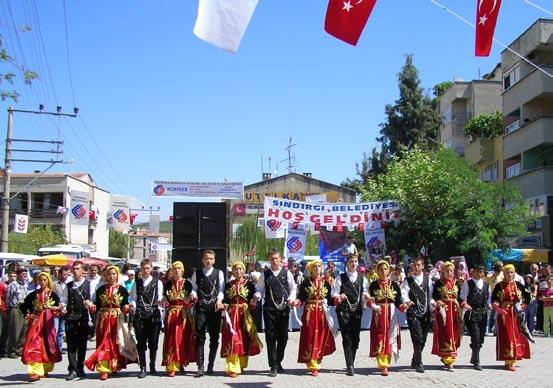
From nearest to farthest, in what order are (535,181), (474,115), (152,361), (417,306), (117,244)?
(152,361), (417,306), (535,181), (474,115), (117,244)

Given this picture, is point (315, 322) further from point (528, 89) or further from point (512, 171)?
point (512, 171)

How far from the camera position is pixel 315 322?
10.9m

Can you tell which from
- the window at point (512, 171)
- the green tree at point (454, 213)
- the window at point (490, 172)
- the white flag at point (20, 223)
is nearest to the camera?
the green tree at point (454, 213)

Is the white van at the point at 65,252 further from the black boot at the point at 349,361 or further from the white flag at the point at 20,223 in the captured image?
the black boot at the point at 349,361

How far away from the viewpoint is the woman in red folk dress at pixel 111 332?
10.5 m

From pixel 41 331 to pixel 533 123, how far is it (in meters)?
25.9

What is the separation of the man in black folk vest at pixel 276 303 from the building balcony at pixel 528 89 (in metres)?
22.7

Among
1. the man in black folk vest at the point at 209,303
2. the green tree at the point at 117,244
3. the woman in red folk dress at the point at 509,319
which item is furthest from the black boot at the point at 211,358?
the green tree at the point at 117,244

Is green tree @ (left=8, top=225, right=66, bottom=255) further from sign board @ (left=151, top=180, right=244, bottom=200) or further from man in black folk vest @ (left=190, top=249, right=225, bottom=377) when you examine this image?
man in black folk vest @ (left=190, top=249, right=225, bottom=377)

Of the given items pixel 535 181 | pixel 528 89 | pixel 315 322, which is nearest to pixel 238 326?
pixel 315 322

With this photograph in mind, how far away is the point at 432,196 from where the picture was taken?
24859mm

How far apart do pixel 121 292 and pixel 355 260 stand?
3.80 m

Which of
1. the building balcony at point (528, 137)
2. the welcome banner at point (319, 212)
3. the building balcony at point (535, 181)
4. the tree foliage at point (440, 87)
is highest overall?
the tree foliage at point (440, 87)

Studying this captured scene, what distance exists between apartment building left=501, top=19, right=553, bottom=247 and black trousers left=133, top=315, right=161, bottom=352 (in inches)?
868
